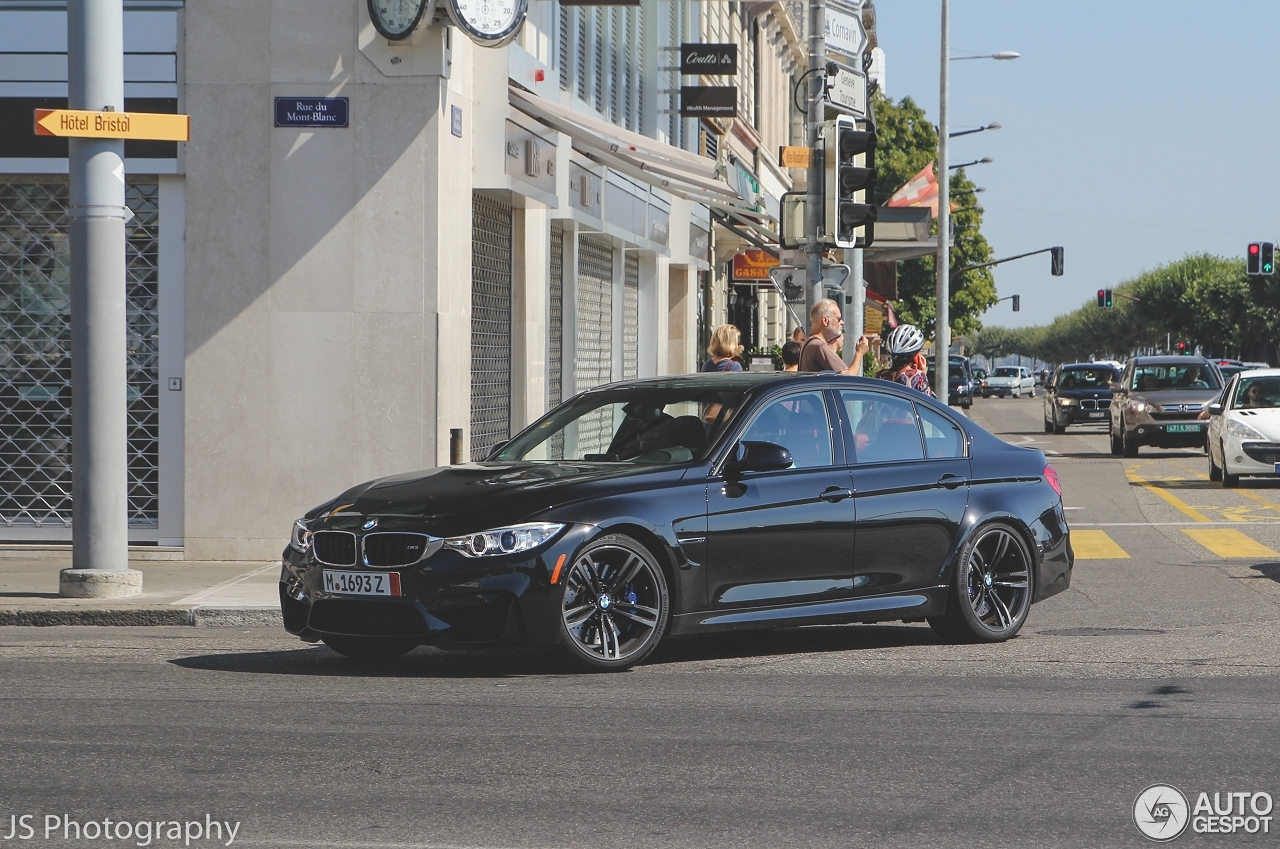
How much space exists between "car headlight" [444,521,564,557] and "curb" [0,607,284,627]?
296 centimetres

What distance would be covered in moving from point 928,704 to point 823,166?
966 centimetres

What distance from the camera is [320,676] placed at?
837 centimetres

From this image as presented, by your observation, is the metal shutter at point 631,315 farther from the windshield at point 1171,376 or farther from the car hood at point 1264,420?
the windshield at point 1171,376

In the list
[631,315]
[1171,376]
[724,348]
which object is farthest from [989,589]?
[1171,376]

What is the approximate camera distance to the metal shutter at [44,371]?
562 inches

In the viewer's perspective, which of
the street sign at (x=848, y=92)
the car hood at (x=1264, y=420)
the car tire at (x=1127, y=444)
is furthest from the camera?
the car tire at (x=1127, y=444)

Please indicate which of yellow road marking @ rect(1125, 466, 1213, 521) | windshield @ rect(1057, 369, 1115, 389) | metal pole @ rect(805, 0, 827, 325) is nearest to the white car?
yellow road marking @ rect(1125, 466, 1213, 521)

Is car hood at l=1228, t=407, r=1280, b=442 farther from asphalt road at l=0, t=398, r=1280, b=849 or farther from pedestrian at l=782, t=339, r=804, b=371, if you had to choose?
asphalt road at l=0, t=398, r=1280, b=849

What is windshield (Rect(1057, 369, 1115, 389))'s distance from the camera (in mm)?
43281

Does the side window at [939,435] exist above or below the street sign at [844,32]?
below

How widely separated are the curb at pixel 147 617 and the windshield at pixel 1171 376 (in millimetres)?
23679

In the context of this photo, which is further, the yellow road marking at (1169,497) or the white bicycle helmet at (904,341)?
the yellow road marking at (1169,497)

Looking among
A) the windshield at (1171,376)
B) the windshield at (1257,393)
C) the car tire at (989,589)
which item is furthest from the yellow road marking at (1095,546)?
the windshield at (1171,376)

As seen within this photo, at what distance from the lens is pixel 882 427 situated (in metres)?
9.61
